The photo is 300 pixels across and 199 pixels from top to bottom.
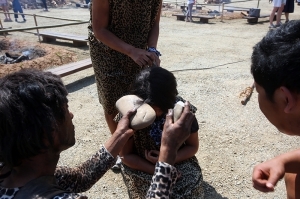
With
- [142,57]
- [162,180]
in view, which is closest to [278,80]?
[162,180]

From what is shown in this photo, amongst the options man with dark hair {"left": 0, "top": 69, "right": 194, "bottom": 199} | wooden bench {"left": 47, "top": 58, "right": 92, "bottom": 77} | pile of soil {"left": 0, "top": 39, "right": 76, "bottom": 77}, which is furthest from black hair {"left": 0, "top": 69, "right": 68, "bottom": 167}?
pile of soil {"left": 0, "top": 39, "right": 76, "bottom": 77}

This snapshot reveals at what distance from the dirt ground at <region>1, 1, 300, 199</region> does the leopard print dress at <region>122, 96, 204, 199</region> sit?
45cm

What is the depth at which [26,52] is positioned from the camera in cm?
691

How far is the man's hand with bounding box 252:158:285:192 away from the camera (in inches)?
49.7

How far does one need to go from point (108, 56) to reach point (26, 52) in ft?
17.1

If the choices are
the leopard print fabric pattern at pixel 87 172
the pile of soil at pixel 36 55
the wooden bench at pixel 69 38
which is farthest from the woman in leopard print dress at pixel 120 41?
the wooden bench at pixel 69 38

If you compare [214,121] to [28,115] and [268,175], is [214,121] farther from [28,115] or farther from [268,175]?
[28,115]

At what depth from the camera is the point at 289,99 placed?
113 cm

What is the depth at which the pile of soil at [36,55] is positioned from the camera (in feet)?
19.3

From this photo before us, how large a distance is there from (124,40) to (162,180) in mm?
1230

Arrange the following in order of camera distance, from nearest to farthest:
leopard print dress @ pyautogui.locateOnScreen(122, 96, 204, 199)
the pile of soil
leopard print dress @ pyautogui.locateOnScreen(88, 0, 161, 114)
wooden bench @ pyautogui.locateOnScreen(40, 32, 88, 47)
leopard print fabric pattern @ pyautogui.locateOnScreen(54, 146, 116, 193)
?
leopard print fabric pattern @ pyautogui.locateOnScreen(54, 146, 116, 193) < leopard print dress @ pyautogui.locateOnScreen(122, 96, 204, 199) < leopard print dress @ pyautogui.locateOnScreen(88, 0, 161, 114) < the pile of soil < wooden bench @ pyautogui.locateOnScreen(40, 32, 88, 47)

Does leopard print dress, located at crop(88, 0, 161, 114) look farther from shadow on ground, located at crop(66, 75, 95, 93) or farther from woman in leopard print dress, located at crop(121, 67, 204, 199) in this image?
shadow on ground, located at crop(66, 75, 95, 93)

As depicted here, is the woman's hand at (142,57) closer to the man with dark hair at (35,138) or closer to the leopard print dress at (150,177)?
the leopard print dress at (150,177)

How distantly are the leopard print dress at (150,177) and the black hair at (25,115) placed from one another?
3.30 feet
